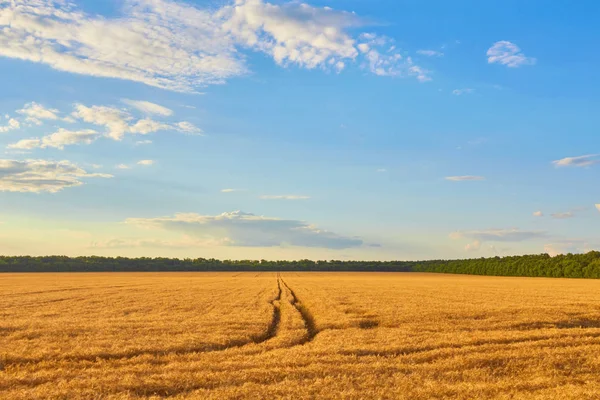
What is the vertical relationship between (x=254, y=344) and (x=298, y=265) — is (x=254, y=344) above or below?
below

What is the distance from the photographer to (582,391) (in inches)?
515

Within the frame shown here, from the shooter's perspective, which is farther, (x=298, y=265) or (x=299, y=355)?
(x=298, y=265)

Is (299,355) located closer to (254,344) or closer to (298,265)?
(254,344)

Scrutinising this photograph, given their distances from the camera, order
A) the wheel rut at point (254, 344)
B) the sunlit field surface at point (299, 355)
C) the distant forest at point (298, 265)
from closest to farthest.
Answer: the sunlit field surface at point (299, 355), the wheel rut at point (254, 344), the distant forest at point (298, 265)

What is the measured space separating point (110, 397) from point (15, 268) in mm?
173787

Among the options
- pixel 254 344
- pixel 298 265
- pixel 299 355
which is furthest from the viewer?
pixel 298 265

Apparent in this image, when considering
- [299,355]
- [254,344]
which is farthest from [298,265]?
[299,355]

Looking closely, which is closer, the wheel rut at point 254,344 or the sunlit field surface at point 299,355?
the sunlit field surface at point 299,355

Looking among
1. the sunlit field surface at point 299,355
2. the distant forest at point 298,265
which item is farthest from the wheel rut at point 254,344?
the distant forest at point 298,265

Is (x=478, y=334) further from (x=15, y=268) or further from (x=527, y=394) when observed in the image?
(x=15, y=268)

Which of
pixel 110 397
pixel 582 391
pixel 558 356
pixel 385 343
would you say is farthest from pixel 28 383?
pixel 558 356

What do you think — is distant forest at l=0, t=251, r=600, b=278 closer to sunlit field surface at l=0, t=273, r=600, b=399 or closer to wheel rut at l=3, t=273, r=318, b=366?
sunlit field surface at l=0, t=273, r=600, b=399

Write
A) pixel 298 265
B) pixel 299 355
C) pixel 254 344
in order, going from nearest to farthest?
pixel 299 355
pixel 254 344
pixel 298 265

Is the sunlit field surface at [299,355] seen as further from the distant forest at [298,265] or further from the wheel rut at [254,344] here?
the distant forest at [298,265]
